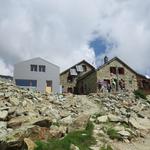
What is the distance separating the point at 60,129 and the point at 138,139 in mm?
5817

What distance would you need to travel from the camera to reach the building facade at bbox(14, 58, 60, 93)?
75.3 meters

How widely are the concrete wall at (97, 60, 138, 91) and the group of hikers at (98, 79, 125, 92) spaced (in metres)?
1.10

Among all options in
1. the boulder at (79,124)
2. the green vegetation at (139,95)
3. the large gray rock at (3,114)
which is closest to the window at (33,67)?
the green vegetation at (139,95)

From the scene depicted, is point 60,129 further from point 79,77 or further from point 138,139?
point 79,77

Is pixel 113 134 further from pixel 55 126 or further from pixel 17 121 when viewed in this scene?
pixel 17 121

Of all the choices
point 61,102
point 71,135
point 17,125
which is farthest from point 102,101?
point 71,135

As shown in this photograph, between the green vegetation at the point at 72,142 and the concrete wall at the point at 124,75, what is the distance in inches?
2089

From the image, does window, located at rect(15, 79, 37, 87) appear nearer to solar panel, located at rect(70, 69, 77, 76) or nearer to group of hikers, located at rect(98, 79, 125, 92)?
group of hikers, located at rect(98, 79, 125, 92)

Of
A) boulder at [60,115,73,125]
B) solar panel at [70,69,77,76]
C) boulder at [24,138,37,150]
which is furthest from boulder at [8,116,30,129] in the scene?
solar panel at [70,69,77,76]

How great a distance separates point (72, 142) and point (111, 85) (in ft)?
166

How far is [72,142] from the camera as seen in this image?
23547 millimetres

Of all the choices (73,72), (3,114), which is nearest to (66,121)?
(3,114)

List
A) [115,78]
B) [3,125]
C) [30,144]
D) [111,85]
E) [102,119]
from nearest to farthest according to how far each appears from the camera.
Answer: [30,144] < [3,125] < [102,119] < [111,85] < [115,78]

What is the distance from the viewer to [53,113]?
121ft
